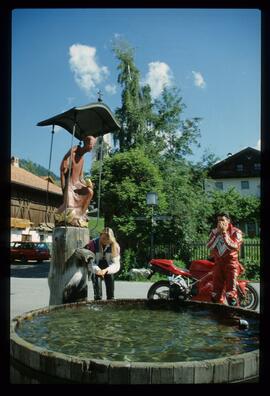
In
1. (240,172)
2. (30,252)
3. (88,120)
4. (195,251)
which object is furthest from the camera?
(240,172)

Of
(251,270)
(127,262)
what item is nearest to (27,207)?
(127,262)

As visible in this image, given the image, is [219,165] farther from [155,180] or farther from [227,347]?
[227,347]

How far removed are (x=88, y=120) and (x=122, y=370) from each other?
4926 mm

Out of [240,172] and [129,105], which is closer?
[129,105]

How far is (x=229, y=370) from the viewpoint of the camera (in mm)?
2467

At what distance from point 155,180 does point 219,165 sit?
143 ft

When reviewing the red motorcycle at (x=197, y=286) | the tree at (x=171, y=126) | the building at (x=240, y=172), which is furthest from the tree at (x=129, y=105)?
the building at (x=240, y=172)

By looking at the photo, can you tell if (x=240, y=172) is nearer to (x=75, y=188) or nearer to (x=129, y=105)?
(x=129, y=105)

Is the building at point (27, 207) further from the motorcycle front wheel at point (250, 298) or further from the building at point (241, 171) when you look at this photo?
the motorcycle front wheel at point (250, 298)

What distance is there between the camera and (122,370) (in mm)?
2326

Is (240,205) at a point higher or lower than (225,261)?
higher

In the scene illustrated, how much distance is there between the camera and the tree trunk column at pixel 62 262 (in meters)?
5.51

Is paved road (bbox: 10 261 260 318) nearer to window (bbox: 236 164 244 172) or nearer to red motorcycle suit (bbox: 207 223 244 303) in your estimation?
red motorcycle suit (bbox: 207 223 244 303)

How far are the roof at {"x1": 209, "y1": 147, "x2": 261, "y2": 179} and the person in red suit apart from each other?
Answer: 52.5 metres
